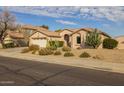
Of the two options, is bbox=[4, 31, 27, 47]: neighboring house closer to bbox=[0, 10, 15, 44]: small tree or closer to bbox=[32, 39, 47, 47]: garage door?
bbox=[0, 10, 15, 44]: small tree

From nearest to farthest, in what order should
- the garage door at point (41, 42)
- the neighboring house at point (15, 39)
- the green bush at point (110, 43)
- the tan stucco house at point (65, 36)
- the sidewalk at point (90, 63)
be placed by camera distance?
the sidewalk at point (90, 63)
the green bush at point (110, 43)
the tan stucco house at point (65, 36)
the garage door at point (41, 42)
the neighboring house at point (15, 39)

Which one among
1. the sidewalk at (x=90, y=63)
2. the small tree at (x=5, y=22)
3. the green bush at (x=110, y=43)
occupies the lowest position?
the sidewalk at (x=90, y=63)

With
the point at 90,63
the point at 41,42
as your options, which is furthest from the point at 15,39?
the point at 90,63

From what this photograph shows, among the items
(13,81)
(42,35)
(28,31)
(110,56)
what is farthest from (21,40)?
(13,81)

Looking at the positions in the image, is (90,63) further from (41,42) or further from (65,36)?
(65,36)

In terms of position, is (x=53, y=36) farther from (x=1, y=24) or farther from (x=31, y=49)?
(x=1, y=24)

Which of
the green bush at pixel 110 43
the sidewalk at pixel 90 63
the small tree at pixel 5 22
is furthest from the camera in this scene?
the small tree at pixel 5 22

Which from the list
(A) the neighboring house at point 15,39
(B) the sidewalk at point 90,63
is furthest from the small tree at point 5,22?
(B) the sidewalk at point 90,63

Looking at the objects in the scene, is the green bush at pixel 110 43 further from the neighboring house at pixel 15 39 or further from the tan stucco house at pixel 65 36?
the neighboring house at pixel 15 39

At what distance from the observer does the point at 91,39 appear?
3250cm

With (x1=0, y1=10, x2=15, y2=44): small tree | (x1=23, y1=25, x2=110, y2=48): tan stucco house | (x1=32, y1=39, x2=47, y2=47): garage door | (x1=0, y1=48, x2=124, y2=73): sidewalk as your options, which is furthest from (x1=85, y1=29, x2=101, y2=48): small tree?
(x1=0, y1=10, x2=15, y2=44): small tree

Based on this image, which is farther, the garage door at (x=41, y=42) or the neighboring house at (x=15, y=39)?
the neighboring house at (x=15, y=39)

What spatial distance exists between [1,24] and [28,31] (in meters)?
14.3

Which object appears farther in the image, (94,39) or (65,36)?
(65,36)
